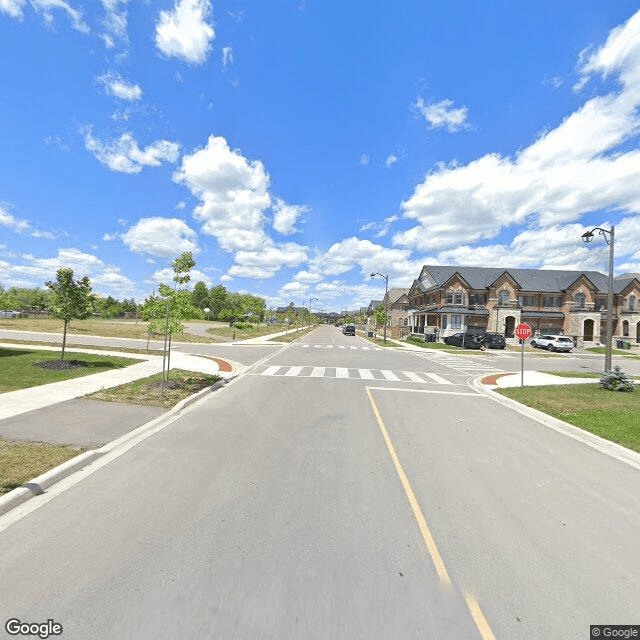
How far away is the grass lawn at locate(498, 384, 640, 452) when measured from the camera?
8.23 meters

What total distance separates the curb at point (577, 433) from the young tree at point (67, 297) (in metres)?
17.1

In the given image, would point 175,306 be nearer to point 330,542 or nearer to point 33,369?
point 33,369

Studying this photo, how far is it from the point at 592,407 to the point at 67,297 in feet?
65.4

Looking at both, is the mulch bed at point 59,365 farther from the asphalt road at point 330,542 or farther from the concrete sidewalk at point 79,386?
the asphalt road at point 330,542

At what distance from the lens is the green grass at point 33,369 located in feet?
35.3

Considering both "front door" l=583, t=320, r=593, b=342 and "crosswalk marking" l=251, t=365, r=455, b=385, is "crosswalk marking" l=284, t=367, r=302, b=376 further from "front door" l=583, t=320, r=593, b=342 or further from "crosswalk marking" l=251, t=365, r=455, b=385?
"front door" l=583, t=320, r=593, b=342

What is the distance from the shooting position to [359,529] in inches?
159

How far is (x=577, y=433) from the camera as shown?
8.41 metres

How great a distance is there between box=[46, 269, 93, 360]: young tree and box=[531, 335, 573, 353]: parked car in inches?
1654

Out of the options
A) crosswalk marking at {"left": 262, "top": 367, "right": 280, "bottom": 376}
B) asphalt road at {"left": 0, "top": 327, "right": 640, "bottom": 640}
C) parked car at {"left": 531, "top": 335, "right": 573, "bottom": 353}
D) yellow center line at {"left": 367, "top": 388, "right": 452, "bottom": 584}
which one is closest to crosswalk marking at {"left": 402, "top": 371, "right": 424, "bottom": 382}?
crosswalk marking at {"left": 262, "top": 367, "right": 280, "bottom": 376}

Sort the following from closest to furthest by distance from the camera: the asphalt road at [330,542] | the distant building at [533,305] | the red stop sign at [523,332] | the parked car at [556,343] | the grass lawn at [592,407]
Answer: the asphalt road at [330,542] → the grass lawn at [592,407] → the red stop sign at [523,332] → the parked car at [556,343] → the distant building at [533,305]


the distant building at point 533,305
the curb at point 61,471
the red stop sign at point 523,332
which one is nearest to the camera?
the curb at point 61,471

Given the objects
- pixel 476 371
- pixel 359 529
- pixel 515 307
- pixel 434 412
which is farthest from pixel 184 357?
pixel 515 307

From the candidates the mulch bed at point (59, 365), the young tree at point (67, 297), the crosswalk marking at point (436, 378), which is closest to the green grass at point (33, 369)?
the mulch bed at point (59, 365)
